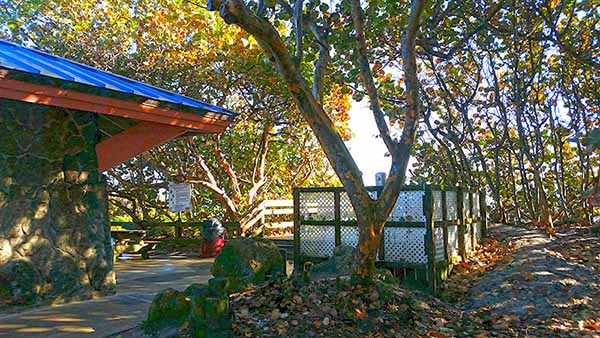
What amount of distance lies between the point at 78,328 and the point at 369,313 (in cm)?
291

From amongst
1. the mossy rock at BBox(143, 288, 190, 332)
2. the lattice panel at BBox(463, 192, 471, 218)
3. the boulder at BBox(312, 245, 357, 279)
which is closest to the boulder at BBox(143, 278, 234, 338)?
the mossy rock at BBox(143, 288, 190, 332)

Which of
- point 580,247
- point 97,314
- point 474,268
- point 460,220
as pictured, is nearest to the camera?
point 97,314

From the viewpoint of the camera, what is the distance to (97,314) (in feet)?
17.5

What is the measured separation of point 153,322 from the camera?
444 cm

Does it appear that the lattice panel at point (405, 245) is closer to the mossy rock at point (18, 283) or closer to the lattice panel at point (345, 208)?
the lattice panel at point (345, 208)

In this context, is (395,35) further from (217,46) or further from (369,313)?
(369,313)

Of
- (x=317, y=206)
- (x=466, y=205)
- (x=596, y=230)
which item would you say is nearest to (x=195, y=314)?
(x=317, y=206)

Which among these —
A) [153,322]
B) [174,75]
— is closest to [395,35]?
[174,75]

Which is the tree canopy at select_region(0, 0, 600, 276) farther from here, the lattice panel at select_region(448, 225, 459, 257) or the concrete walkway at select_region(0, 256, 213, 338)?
the concrete walkway at select_region(0, 256, 213, 338)

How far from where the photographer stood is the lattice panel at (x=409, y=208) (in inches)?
273

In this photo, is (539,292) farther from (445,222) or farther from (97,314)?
(97,314)

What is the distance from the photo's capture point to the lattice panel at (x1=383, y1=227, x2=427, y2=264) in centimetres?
686

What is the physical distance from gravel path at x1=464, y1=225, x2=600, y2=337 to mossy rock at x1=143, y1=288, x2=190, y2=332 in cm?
345

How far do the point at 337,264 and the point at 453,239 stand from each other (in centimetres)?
216
